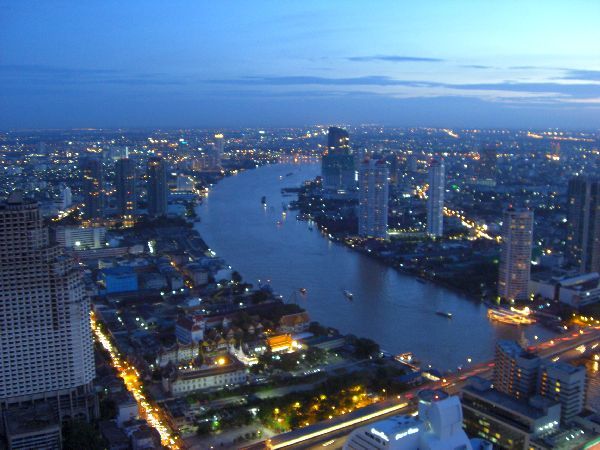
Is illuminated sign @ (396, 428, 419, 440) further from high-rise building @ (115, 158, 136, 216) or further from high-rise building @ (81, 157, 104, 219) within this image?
high-rise building @ (115, 158, 136, 216)

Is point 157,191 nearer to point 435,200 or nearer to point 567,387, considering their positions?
point 435,200

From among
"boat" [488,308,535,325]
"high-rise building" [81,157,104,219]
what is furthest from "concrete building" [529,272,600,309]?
"high-rise building" [81,157,104,219]

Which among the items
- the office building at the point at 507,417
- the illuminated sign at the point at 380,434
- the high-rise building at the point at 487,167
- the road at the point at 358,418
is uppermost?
the high-rise building at the point at 487,167

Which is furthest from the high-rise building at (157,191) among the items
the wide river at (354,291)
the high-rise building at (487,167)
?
the high-rise building at (487,167)

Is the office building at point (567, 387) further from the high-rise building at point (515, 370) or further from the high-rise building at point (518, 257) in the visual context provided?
the high-rise building at point (518, 257)

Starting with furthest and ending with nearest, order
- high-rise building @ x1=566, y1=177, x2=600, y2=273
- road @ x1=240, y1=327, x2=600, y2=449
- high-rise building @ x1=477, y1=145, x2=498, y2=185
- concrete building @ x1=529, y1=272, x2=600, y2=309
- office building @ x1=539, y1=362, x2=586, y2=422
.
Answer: high-rise building @ x1=477, y1=145, x2=498, y2=185, high-rise building @ x1=566, y1=177, x2=600, y2=273, concrete building @ x1=529, y1=272, x2=600, y2=309, office building @ x1=539, y1=362, x2=586, y2=422, road @ x1=240, y1=327, x2=600, y2=449
